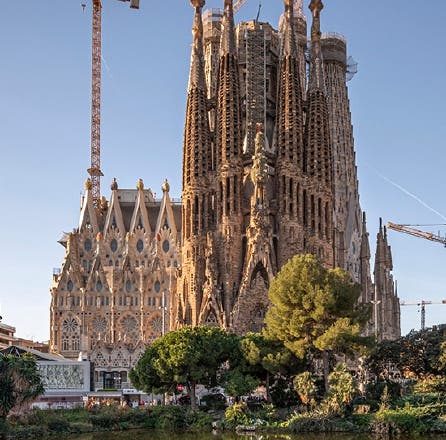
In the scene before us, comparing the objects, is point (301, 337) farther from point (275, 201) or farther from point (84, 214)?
point (84, 214)

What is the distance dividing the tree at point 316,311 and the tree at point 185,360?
3.91 m

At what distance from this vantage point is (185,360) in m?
57.8

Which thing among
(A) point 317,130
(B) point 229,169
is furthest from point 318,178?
(B) point 229,169

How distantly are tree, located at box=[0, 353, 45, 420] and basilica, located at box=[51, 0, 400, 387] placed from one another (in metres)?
33.5

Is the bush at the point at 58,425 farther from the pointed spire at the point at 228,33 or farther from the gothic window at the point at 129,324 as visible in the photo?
the gothic window at the point at 129,324

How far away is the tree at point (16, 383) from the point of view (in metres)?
49.8

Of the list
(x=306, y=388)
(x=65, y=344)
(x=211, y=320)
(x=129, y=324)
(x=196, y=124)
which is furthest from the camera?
(x=129, y=324)

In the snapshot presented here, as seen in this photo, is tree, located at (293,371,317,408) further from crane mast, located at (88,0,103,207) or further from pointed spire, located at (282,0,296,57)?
crane mast, located at (88,0,103,207)

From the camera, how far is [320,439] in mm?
46625

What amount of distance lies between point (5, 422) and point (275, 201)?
4621cm

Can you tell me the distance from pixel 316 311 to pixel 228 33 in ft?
147

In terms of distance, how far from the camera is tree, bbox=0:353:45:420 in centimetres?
4984

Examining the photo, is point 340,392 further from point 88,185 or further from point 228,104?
point 88,185

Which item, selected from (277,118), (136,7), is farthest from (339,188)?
(136,7)
